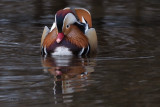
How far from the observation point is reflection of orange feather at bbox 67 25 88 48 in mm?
9719

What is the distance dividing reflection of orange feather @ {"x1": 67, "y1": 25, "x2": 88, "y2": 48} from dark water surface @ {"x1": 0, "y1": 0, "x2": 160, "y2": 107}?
342 mm

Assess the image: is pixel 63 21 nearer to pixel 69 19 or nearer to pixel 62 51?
pixel 69 19

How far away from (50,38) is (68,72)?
167 cm

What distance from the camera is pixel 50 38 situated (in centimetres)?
979

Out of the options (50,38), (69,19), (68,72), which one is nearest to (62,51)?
(50,38)

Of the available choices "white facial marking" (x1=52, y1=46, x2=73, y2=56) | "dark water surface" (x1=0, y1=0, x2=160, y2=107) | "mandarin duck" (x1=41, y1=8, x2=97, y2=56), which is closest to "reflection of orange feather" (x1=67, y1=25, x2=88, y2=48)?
"mandarin duck" (x1=41, y1=8, x2=97, y2=56)

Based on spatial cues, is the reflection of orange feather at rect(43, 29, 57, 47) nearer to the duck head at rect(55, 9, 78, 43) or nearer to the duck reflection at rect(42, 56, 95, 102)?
the duck head at rect(55, 9, 78, 43)

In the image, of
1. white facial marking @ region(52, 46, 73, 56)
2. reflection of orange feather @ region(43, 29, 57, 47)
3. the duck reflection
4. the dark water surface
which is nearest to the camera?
the dark water surface

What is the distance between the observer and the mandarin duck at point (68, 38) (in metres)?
9.58

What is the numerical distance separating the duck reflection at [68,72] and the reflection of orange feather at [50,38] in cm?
36

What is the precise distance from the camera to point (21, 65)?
8.68 m

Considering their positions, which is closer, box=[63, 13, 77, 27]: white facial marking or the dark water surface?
the dark water surface

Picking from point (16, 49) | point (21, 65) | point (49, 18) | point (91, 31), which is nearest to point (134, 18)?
point (49, 18)

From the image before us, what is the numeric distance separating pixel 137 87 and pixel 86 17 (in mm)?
3849
